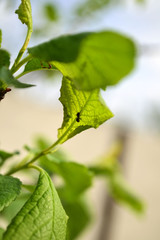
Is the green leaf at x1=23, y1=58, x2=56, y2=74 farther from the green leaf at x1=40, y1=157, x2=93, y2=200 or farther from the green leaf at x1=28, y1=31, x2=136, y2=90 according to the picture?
the green leaf at x1=40, y1=157, x2=93, y2=200

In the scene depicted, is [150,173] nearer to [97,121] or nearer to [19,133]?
[19,133]

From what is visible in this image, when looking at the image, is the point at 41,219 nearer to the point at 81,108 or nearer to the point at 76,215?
the point at 81,108

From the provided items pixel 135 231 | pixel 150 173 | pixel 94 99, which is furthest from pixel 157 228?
pixel 94 99

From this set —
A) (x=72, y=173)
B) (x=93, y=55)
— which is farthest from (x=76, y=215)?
(x=93, y=55)

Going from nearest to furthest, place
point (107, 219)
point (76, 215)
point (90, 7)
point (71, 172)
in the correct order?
point (71, 172), point (76, 215), point (90, 7), point (107, 219)

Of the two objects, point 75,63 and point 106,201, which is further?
point 106,201

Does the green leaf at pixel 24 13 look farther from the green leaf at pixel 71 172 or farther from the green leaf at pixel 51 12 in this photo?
the green leaf at pixel 51 12
